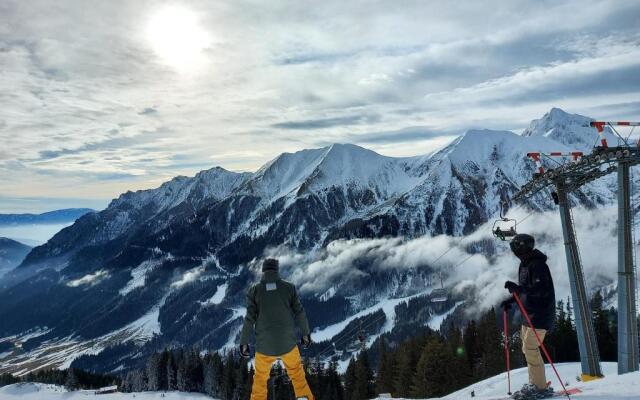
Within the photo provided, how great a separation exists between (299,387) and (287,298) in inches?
91.6

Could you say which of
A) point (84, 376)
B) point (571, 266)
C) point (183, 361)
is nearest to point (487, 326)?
point (571, 266)

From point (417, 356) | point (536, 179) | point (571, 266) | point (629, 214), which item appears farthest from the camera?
point (417, 356)

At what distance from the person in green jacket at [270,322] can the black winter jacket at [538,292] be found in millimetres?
5706

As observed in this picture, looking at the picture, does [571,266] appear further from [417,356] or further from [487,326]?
[487,326]

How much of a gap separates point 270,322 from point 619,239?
57.4 ft

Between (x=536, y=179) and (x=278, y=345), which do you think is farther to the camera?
(x=536, y=179)

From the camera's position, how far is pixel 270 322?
11.5m

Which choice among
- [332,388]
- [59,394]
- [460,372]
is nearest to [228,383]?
[332,388]

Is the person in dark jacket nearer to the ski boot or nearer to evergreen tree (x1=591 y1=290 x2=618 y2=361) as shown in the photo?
the ski boot

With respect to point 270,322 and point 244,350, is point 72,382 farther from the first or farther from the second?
point 270,322

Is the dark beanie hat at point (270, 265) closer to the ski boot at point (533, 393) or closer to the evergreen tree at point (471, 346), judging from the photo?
the ski boot at point (533, 393)

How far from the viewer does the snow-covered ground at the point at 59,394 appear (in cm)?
9780

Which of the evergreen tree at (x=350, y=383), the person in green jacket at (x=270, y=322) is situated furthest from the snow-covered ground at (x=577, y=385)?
the evergreen tree at (x=350, y=383)

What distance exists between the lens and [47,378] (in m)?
143
